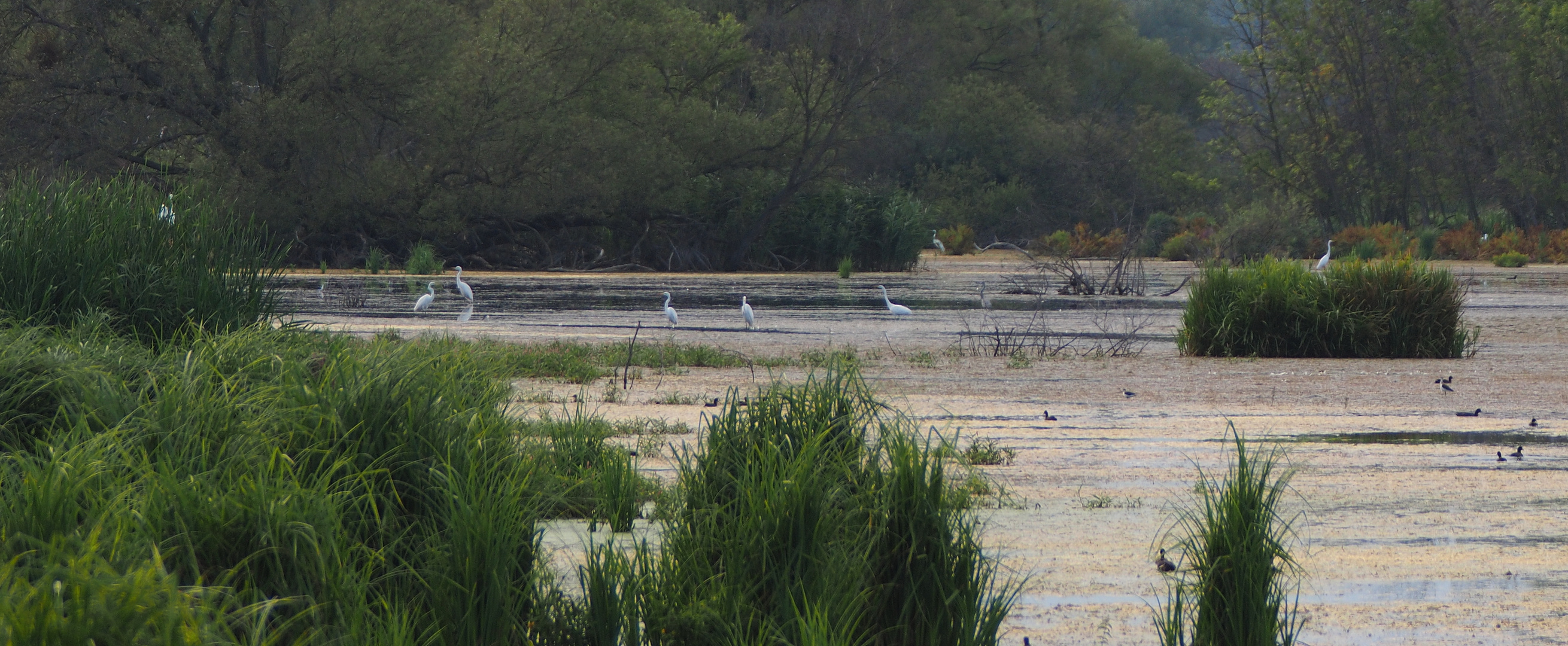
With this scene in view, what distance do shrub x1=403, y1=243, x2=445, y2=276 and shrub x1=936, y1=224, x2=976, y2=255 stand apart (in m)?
20.0

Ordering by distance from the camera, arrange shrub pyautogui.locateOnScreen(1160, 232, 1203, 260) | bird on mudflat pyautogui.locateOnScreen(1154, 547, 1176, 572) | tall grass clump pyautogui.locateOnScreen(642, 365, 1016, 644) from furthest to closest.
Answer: shrub pyautogui.locateOnScreen(1160, 232, 1203, 260)
bird on mudflat pyautogui.locateOnScreen(1154, 547, 1176, 572)
tall grass clump pyautogui.locateOnScreen(642, 365, 1016, 644)

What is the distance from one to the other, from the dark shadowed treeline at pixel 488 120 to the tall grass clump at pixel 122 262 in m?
21.1

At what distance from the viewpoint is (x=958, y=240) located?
5075 cm

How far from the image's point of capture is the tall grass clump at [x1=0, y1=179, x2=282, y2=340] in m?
7.88

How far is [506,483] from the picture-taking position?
4.56 m

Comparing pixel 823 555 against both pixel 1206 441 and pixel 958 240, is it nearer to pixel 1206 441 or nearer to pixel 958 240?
pixel 1206 441

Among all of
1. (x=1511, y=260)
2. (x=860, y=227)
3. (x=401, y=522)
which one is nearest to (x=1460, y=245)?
(x=1511, y=260)

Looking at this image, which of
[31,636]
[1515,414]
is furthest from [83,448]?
[1515,414]

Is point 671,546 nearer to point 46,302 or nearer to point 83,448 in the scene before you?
point 83,448

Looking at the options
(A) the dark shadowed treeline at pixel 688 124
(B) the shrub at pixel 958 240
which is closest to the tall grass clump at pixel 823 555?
(A) the dark shadowed treeline at pixel 688 124

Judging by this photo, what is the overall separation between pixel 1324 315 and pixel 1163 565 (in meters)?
10.5

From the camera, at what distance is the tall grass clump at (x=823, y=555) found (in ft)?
14.4

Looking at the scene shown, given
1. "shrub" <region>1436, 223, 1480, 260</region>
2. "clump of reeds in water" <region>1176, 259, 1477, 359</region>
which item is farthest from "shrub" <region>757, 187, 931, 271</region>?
"clump of reeds in water" <region>1176, 259, 1477, 359</region>

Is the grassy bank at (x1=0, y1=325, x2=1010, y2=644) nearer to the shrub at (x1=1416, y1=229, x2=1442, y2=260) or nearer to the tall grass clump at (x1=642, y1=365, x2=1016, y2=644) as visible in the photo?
the tall grass clump at (x1=642, y1=365, x2=1016, y2=644)
